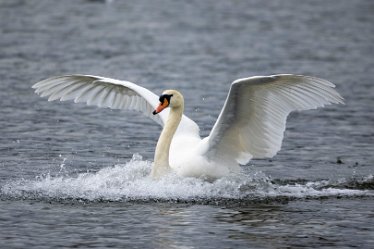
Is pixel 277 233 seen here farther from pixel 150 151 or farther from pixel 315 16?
pixel 315 16

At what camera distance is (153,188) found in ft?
41.6

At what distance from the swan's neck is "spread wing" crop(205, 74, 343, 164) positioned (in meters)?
0.50

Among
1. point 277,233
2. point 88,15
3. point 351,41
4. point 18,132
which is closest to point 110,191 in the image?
point 277,233

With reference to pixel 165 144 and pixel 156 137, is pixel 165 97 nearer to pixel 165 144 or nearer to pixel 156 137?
pixel 165 144

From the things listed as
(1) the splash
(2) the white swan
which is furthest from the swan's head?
(1) the splash

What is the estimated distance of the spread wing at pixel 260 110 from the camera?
1230cm

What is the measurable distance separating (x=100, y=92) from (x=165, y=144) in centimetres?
189

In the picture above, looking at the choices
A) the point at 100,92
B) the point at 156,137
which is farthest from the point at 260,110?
the point at 156,137

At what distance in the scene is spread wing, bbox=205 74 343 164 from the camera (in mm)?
12305

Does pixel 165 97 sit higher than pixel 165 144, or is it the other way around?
pixel 165 97

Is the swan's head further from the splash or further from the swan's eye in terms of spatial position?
the splash

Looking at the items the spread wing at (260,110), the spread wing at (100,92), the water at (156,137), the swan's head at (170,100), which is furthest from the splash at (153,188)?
the spread wing at (100,92)

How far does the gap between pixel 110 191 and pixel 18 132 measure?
14.0ft

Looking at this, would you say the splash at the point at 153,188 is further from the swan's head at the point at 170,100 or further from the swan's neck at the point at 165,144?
the swan's head at the point at 170,100
